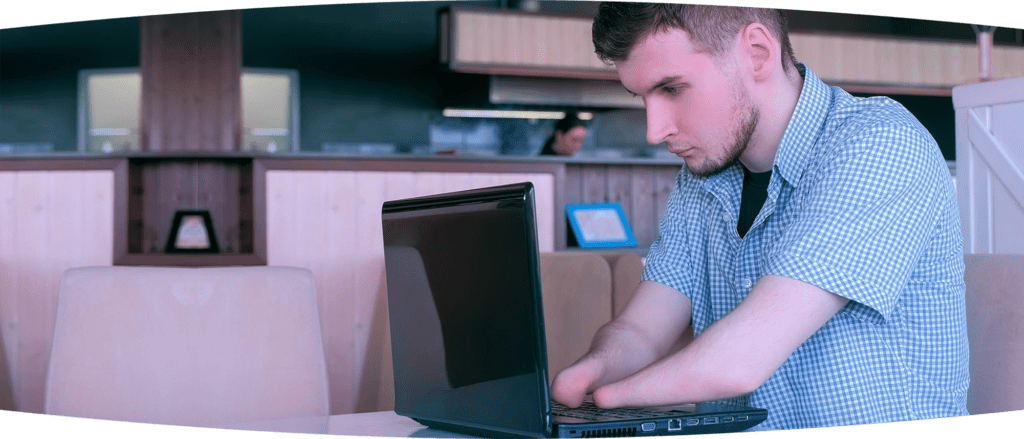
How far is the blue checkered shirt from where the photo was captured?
1.83 feet

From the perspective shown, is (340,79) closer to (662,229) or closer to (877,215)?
(662,229)

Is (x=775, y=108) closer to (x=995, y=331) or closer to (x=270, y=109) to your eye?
(x=995, y=331)

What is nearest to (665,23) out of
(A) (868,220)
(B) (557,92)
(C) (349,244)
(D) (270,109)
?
(A) (868,220)

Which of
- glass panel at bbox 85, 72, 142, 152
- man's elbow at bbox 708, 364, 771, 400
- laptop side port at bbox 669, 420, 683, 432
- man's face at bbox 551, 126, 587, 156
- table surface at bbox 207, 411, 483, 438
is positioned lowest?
table surface at bbox 207, 411, 483, 438

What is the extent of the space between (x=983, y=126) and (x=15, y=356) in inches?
34.2

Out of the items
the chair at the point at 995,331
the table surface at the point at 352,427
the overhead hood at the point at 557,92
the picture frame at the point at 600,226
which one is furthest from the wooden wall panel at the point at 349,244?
the overhead hood at the point at 557,92

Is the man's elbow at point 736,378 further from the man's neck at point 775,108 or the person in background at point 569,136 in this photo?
the person in background at point 569,136

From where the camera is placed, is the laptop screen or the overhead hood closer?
the laptop screen

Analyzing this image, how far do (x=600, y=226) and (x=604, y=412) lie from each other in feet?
5.77

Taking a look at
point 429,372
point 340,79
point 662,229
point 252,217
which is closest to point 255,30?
point 340,79

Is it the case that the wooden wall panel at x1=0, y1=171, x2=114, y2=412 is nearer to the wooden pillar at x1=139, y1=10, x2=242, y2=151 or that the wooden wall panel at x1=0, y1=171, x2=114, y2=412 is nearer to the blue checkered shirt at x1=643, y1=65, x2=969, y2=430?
the wooden pillar at x1=139, y1=10, x2=242, y2=151

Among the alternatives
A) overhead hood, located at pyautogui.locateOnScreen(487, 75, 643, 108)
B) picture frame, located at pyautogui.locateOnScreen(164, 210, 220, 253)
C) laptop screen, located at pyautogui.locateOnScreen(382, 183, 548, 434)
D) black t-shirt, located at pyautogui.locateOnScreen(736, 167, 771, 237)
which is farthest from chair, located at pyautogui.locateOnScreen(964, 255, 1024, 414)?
overhead hood, located at pyautogui.locateOnScreen(487, 75, 643, 108)

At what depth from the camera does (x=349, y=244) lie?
1536mm

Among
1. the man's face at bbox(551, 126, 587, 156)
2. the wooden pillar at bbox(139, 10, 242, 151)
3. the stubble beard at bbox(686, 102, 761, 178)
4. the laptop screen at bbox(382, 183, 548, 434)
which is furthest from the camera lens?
the man's face at bbox(551, 126, 587, 156)
